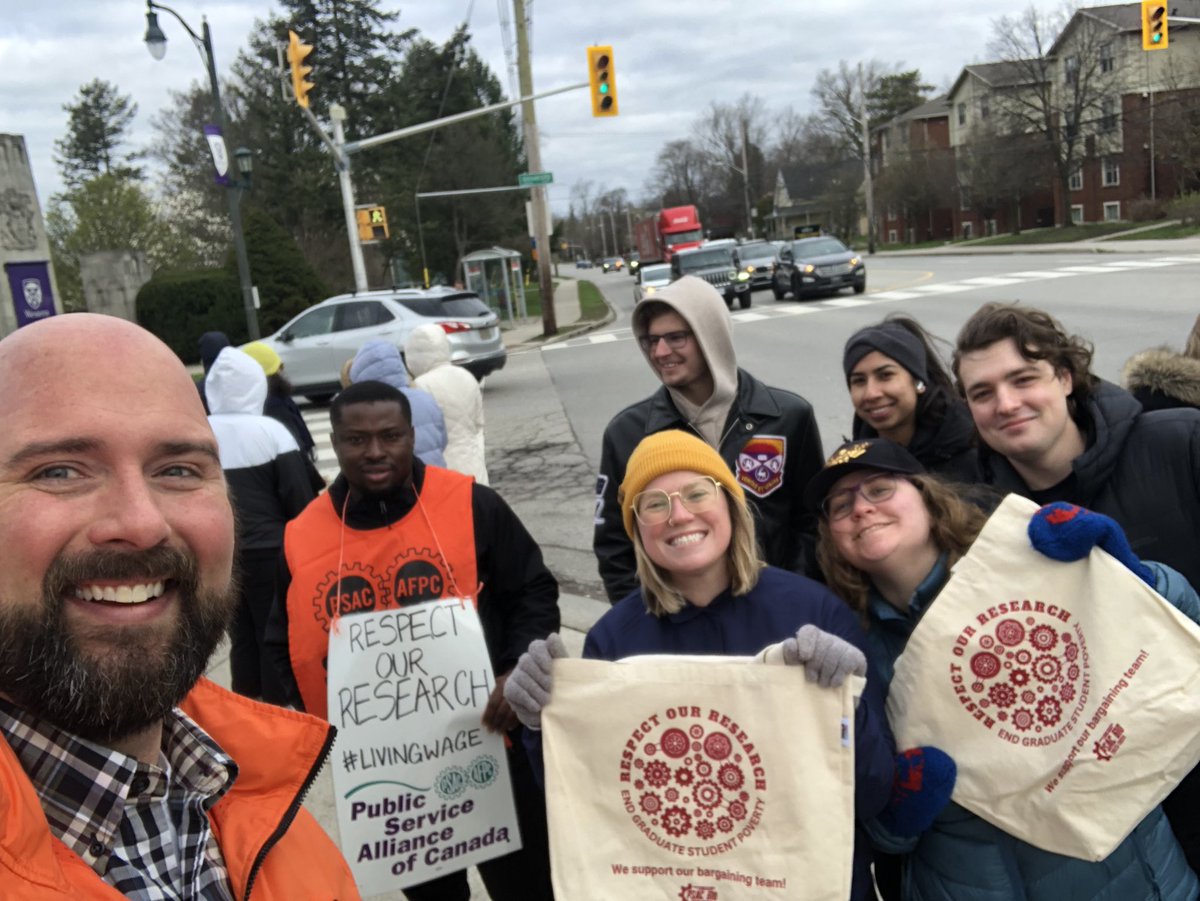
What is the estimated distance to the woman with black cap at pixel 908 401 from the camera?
127 inches

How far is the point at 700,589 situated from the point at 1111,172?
2512 inches

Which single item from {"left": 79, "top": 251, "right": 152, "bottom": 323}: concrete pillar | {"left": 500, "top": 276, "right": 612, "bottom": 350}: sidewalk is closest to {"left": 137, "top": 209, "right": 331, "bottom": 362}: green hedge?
{"left": 79, "top": 251, "right": 152, "bottom": 323}: concrete pillar

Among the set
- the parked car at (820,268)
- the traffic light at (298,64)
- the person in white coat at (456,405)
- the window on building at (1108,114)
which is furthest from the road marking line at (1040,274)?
the window on building at (1108,114)

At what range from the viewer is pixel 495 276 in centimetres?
3359

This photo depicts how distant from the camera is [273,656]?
3197 mm

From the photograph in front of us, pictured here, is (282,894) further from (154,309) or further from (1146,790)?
(154,309)

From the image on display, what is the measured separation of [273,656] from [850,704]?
6.76 feet

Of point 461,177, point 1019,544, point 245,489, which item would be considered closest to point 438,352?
point 245,489

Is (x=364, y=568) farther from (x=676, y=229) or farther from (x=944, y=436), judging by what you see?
(x=676, y=229)

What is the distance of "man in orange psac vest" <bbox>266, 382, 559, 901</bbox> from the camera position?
2.99m

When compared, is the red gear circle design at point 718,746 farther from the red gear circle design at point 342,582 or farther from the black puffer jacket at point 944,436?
→ the black puffer jacket at point 944,436

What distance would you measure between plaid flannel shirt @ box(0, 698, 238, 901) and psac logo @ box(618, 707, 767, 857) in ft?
2.91

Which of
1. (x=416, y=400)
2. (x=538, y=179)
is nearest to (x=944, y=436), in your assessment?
(x=416, y=400)

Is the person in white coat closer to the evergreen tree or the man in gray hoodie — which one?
the man in gray hoodie
